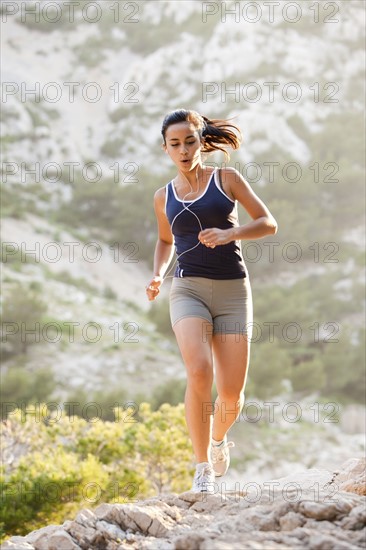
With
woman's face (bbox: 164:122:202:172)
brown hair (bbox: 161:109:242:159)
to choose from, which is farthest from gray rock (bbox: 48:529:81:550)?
brown hair (bbox: 161:109:242:159)

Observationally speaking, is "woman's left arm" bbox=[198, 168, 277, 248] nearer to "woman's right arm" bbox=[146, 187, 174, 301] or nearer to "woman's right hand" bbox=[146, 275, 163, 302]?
"woman's right arm" bbox=[146, 187, 174, 301]

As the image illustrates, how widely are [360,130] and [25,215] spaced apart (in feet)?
46.1

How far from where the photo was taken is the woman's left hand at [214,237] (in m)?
3.00

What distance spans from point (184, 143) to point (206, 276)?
0.56 metres

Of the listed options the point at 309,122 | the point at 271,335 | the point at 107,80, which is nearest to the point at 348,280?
the point at 271,335

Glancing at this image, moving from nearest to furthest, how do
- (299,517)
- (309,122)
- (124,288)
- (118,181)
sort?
(299,517) → (124,288) → (118,181) → (309,122)

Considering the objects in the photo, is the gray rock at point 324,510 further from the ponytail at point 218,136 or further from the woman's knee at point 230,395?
the ponytail at point 218,136

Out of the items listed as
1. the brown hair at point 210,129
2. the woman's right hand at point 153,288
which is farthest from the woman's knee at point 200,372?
the brown hair at point 210,129

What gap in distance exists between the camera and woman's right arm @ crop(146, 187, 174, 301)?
11.4 feet

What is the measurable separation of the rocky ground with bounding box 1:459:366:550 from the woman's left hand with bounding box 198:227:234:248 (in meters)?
0.96

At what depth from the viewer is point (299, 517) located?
8.12 feet

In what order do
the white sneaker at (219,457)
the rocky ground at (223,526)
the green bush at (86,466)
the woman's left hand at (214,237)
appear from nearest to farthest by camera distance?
1. the rocky ground at (223,526)
2. the woman's left hand at (214,237)
3. the white sneaker at (219,457)
4. the green bush at (86,466)

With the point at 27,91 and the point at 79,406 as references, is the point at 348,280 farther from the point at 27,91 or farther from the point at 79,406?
the point at 27,91

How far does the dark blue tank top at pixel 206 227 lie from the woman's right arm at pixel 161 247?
16cm
